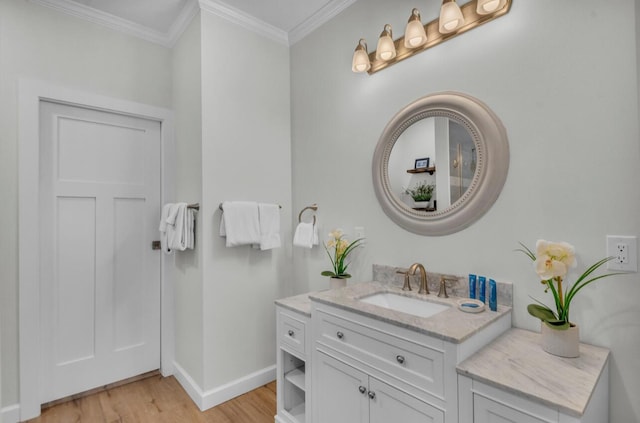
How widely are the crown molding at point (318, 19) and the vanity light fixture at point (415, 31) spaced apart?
664mm

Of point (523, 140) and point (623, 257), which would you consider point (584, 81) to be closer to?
point (523, 140)

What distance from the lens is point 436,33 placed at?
5.39 ft

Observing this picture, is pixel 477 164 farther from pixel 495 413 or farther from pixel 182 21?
pixel 182 21

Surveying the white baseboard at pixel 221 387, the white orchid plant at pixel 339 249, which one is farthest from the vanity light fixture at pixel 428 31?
the white baseboard at pixel 221 387

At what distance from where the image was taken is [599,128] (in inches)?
46.8

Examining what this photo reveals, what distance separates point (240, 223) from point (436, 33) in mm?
1587

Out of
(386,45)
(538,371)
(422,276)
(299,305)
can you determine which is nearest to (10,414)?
(299,305)

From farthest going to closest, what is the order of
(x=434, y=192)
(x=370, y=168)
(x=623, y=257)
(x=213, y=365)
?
Answer: (x=213, y=365)
(x=370, y=168)
(x=434, y=192)
(x=623, y=257)

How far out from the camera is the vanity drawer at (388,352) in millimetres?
1136

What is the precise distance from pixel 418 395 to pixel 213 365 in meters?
1.48

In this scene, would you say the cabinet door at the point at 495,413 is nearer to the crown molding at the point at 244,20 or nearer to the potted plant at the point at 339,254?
the potted plant at the point at 339,254

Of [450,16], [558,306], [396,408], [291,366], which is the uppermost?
[450,16]

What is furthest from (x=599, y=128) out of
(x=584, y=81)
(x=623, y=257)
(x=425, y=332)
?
(x=425, y=332)

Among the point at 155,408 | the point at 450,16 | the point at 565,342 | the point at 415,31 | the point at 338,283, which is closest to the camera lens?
the point at 565,342
